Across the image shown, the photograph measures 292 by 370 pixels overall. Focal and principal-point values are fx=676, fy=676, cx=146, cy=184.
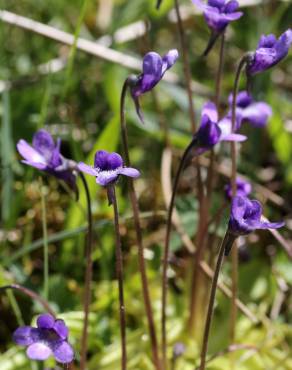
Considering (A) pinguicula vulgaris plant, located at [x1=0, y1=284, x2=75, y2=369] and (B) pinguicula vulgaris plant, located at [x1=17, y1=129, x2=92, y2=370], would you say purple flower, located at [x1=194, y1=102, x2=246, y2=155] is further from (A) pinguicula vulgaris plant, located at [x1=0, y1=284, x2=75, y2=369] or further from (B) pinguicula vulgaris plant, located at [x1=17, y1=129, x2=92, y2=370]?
(A) pinguicula vulgaris plant, located at [x1=0, y1=284, x2=75, y2=369]

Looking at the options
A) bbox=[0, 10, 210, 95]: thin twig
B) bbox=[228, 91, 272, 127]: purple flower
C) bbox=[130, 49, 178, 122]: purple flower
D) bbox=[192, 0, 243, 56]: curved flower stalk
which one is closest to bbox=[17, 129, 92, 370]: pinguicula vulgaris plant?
bbox=[130, 49, 178, 122]: purple flower

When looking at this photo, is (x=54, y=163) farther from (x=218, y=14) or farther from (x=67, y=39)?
(x=67, y=39)

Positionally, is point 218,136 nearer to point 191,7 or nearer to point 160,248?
point 160,248

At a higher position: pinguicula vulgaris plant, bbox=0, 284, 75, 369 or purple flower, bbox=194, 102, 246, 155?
purple flower, bbox=194, 102, 246, 155

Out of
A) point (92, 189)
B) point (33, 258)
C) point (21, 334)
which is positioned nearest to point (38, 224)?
point (33, 258)

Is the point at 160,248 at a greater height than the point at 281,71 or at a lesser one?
lesser

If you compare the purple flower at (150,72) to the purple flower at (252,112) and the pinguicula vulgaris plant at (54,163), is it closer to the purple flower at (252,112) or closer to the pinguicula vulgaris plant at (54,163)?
the pinguicula vulgaris plant at (54,163)
